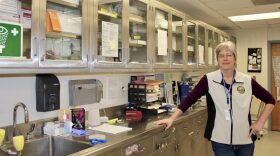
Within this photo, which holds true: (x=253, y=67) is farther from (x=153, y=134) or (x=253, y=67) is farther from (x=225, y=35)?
(x=153, y=134)

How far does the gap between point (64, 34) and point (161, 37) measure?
1323mm

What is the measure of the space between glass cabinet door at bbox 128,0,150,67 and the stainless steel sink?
89 cm

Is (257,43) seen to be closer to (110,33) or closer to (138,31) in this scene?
(138,31)

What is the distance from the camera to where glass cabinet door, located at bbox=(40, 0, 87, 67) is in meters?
1.75

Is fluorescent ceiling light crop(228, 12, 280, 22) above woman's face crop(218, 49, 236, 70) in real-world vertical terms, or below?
above

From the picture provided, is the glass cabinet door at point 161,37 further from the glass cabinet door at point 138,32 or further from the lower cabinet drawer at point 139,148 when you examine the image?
the lower cabinet drawer at point 139,148

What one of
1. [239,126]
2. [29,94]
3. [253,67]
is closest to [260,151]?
[253,67]

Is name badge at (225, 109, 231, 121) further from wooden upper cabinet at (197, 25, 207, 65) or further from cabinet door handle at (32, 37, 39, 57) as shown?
wooden upper cabinet at (197, 25, 207, 65)

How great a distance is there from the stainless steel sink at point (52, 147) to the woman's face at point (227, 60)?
3.85 feet

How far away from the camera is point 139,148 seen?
2098mm

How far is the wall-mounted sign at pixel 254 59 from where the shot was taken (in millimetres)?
5855

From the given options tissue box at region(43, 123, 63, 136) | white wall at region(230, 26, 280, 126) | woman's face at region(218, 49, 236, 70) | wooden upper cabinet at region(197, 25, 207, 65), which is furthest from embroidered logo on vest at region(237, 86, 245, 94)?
white wall at region(230, 26, 280, 126)

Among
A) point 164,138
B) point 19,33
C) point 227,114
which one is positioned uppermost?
point 19,33

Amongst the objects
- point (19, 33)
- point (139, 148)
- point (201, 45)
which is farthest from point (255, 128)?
point (201, 45)
